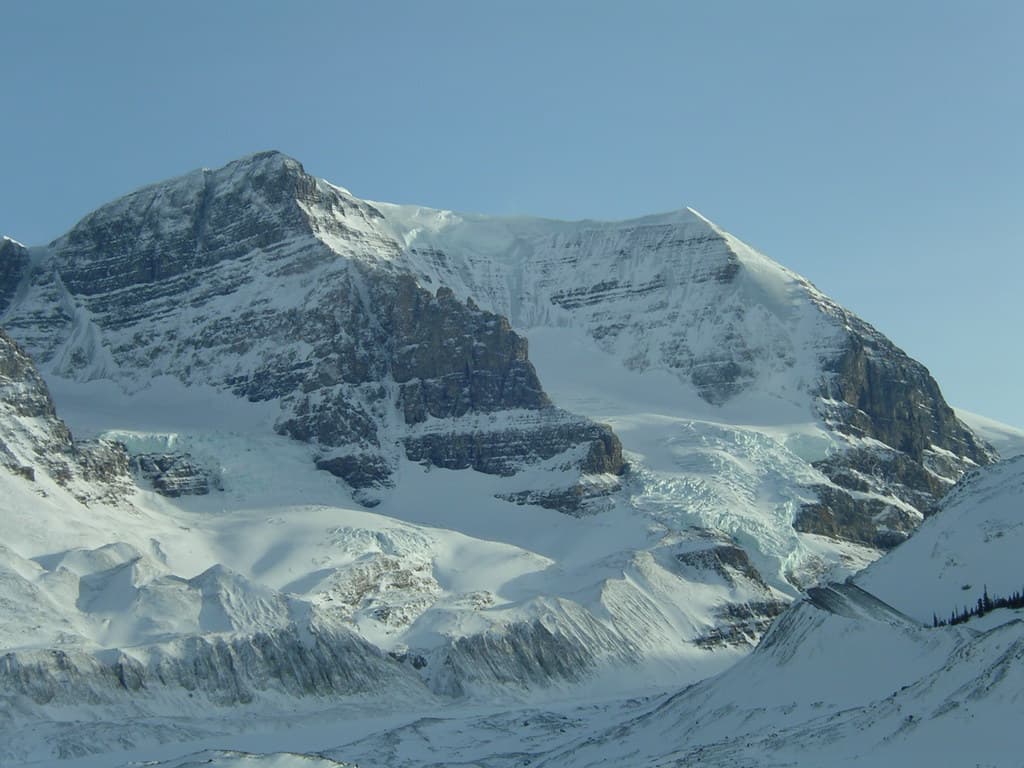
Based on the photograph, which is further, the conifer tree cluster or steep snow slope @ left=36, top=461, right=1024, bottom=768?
the conifer tree cluster

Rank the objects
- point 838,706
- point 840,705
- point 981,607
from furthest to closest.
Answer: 1. point 981,607
2. point 840,705
3. point 838,706

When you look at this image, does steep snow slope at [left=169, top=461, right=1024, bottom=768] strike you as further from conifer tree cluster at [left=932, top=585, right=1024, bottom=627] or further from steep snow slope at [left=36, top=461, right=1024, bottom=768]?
conifer tree cluster at [left=932, top=585, right=1024, bottom=627]

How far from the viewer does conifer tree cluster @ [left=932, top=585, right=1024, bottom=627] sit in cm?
17806

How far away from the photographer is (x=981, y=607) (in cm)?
18200

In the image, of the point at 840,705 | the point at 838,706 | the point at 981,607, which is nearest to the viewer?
the point at 838,706

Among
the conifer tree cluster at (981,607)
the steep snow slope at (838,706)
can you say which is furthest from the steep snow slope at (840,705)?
the conifer tree cluster at (981,607)

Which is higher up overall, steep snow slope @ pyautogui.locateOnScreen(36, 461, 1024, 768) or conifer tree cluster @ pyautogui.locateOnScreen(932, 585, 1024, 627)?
conifer tree cluster @ pyautogui.locateOnScreen(932, 585, 1024, 627)

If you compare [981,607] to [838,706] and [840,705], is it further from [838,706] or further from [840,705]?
[838,706]

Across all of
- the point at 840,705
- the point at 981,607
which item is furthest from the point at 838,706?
the point at 981,607

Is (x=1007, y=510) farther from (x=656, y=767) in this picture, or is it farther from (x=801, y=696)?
(x=656, y=767)

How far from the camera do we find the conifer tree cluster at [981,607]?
178 metres

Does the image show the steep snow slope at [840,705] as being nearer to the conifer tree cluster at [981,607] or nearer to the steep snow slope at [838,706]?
the steep snow slope at [838,706]

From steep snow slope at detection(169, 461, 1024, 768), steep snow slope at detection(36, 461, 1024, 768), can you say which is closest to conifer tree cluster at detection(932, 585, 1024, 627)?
steep snow slope at detection(169, 461, 1024, 768)

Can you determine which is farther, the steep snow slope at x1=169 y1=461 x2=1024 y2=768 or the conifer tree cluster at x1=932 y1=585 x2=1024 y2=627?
the conifer tree cluster at x1=932 y1=585 x2=1024 y2=627
